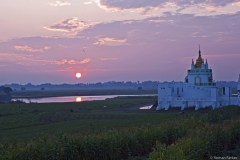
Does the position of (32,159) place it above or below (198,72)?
below

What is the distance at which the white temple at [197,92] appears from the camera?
58.2 metres

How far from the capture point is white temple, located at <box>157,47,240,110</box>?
2293 inches

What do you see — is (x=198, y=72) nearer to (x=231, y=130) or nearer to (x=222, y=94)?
(x=222, y=94)

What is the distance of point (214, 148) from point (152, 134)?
12.5 ft

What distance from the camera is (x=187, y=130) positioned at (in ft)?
79.8

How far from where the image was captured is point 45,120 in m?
47.8

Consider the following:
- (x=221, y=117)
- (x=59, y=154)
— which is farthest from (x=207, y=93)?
(x=59, y=154)

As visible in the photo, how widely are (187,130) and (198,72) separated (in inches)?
1531

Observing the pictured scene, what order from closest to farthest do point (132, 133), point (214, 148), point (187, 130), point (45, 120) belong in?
point (214, 148)
point (132, 133)
point (187, 130)
point (45, 120)

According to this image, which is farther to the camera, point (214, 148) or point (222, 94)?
point (222, 94)

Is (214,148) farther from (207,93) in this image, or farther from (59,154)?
(207,93)

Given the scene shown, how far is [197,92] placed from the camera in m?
59.4

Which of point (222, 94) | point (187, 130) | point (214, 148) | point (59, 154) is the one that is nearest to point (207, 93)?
point (222, 94)

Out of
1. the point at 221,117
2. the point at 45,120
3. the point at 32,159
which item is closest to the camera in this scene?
the point at 32,159
